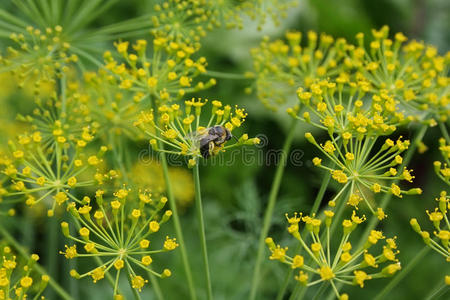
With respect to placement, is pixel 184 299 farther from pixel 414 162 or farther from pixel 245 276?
pixel 414 162

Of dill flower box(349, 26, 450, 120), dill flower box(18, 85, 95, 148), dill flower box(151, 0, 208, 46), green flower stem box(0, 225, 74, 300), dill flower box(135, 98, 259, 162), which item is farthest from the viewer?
dill flower box(151, 0, 208, 46)

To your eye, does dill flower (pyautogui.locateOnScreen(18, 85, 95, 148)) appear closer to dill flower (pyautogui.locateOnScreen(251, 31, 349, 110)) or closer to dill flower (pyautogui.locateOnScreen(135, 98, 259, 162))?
dill flower (pyautogui.locateOnScreen(135, 98, 259, 162))

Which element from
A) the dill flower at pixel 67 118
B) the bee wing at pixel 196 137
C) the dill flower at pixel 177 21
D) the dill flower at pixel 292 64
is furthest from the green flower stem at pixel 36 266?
A: the dill flower at pixel 292 64

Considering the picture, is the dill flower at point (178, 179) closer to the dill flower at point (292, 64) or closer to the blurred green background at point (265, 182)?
the blurred green background at point (265, 182)

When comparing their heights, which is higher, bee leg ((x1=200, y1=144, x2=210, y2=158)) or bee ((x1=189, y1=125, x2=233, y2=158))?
bee ((x1=189, y1=125, x2=233, y2=158))

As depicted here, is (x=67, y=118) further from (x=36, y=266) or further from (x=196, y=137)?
(x=196, y=137)

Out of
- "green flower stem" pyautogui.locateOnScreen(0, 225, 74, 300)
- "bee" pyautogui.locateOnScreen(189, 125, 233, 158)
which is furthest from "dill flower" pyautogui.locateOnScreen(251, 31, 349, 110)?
"green flower stem" pyautogui.locateOnScreen(0, 225, 74, 300)

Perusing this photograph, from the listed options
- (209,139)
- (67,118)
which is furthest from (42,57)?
(209,139)

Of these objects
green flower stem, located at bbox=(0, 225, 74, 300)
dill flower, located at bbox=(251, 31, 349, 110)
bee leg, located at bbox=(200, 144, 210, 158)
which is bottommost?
green flower stem, located at bbox=(0, 225, 74, 300)
